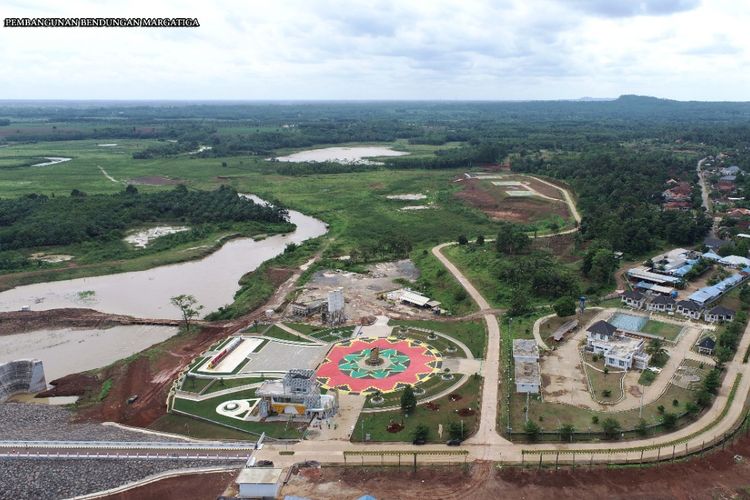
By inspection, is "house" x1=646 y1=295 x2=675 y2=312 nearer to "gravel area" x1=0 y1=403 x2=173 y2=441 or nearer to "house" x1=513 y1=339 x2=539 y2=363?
"house" x1=513 y1=339 x2=539 y2=363

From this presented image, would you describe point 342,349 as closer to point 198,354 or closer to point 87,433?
point 198,354

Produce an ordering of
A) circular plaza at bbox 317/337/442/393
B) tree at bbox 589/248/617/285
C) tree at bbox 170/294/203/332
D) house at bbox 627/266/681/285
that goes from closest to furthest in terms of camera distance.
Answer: circular plaza at bbox 317/337/442/393 → tree at bbox 170/294/203/332 → house at bbox 627/266/681/285 → tree at bbox 589/248/617/285

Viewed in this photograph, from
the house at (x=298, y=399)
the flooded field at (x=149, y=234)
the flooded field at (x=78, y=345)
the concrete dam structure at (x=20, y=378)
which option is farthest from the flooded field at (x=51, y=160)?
the house at (x=298, y=399)

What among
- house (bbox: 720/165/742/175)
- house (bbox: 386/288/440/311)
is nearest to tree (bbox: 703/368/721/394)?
house (bbox: 386/288/440/311)

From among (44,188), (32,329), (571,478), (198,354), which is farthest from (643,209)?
(44,188)

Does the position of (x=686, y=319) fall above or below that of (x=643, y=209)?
below

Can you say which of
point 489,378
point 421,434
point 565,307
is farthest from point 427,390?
point 565,307

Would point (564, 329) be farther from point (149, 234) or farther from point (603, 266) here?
point (149, 234)
